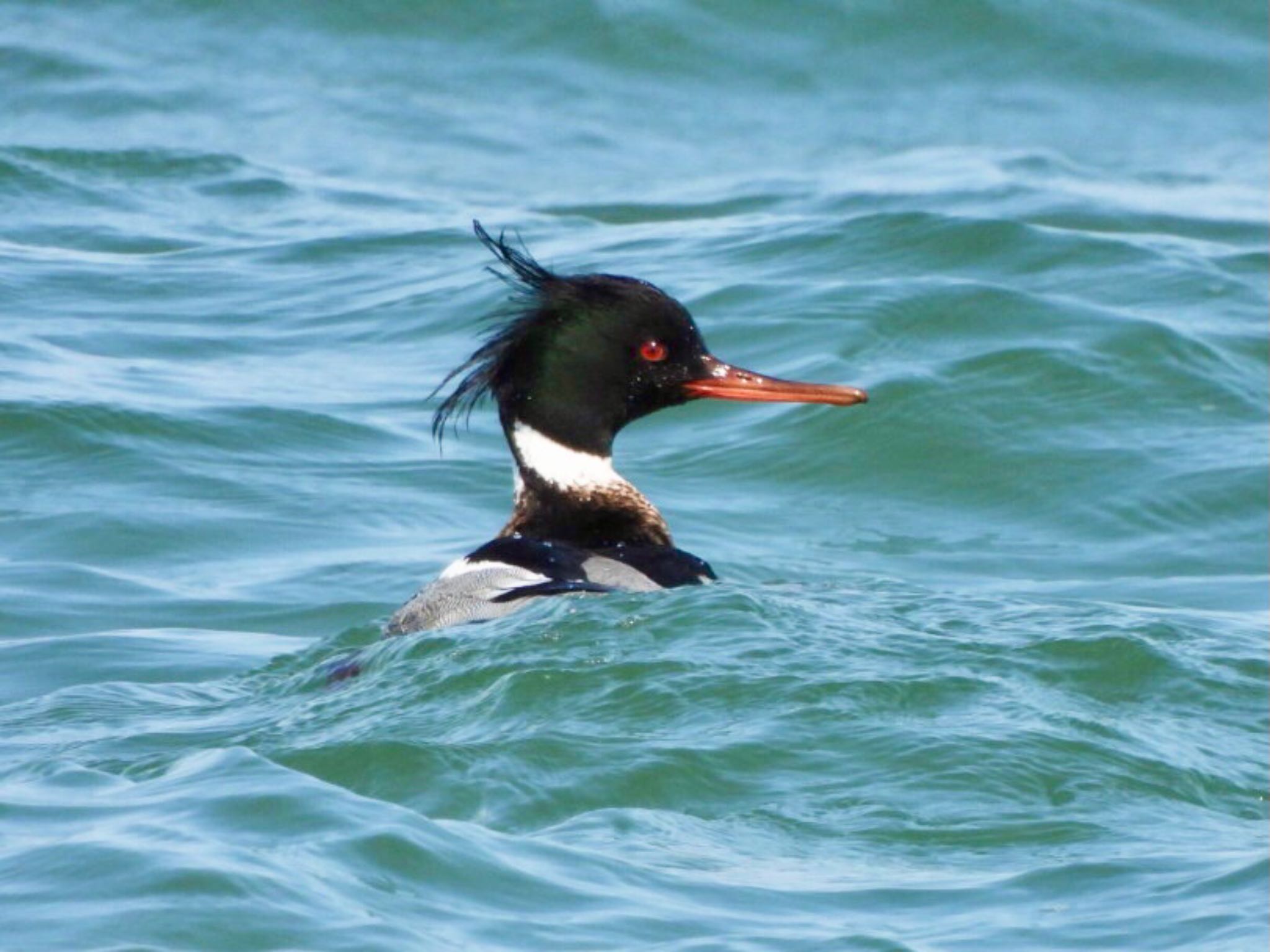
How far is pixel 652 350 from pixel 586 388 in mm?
225

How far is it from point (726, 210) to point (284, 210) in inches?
92.5

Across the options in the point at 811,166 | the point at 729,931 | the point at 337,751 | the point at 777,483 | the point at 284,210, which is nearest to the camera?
the point at 729,931

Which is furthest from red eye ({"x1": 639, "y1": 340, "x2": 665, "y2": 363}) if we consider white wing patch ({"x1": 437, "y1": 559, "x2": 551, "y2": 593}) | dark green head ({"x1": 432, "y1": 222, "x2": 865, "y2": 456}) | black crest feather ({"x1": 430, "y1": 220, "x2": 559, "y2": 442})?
white wing patch ({"x1": 437, "y1": 559, "x2": 551, "y2": 593})

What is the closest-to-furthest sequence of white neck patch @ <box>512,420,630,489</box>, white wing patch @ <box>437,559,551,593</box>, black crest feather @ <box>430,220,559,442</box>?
white wing patch @ <box>437,559,551,593</box> → black crest feather @ <box>430,220,559,442</box> → white neck patch @ <box>512,420,630,489</box>

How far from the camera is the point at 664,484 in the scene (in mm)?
A: 9352

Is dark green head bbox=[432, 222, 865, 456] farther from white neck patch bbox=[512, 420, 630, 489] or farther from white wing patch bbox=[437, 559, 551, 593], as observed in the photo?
white wing patch bbox=[437, 559, 551, 593]

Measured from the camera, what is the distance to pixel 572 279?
705 cm

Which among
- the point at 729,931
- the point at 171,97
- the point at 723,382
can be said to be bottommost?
the point at 729,931

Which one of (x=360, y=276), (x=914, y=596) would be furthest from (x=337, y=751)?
(x=360, y=276)

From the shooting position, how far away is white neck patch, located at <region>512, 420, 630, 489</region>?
Result: 7141mm

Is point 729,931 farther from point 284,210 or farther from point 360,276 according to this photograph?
point 284,210

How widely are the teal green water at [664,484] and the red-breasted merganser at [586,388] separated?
0.55 m

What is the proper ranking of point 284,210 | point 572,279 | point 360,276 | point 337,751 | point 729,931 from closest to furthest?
point 729,931
point 337,751
point 572,279
point 360,276
point 284,210

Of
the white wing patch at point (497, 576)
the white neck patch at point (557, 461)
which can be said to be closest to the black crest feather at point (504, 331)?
the white neck patch at point (557, 461)
